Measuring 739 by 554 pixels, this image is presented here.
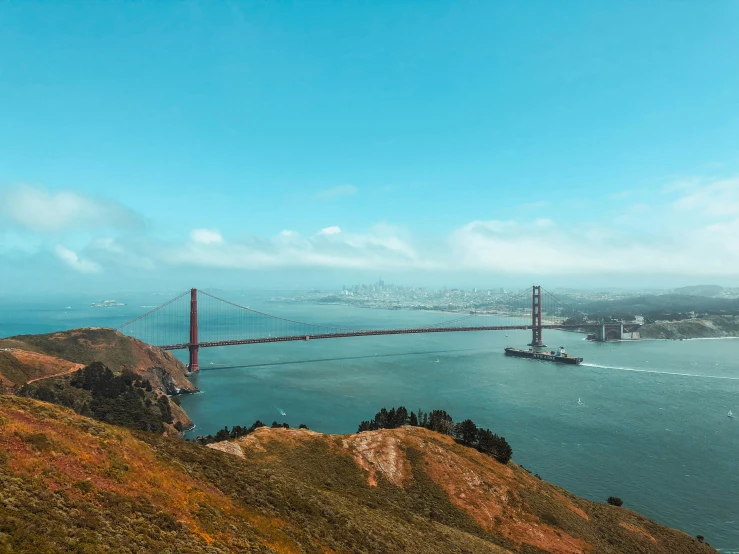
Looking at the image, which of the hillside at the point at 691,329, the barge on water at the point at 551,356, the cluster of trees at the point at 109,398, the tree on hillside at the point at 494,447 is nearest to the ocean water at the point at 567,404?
the barge on water at the point at 551,356

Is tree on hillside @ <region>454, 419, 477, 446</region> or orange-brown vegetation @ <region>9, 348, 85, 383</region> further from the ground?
orange-brown vegetation @ <region>9, 348, 85, 383</region>

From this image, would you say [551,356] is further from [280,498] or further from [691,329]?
[280,498]

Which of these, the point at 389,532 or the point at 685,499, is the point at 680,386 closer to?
the point at 685,499

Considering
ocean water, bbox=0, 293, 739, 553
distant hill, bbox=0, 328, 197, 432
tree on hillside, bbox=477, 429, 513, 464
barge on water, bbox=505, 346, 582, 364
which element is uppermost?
distant hill, bbox=0, 328, 197, 432

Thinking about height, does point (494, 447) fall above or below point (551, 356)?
above

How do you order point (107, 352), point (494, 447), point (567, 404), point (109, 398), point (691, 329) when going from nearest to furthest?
1. point (494, 447)
2. point (109, 398)
3. point (567, 404)
4. point (107, 352)
5. point (691, 329)

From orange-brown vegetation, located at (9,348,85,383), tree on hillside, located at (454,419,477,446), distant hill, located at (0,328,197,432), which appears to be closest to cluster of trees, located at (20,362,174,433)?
distant hill, located at (0,328,197,432)

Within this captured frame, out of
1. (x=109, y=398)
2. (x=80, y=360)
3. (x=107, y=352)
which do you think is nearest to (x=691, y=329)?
(x=109, y=398)

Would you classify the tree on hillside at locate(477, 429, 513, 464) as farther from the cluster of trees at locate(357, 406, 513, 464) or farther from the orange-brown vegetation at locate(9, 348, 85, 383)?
the orange-brown vegetation at locate(9, 348, 85, 383)
